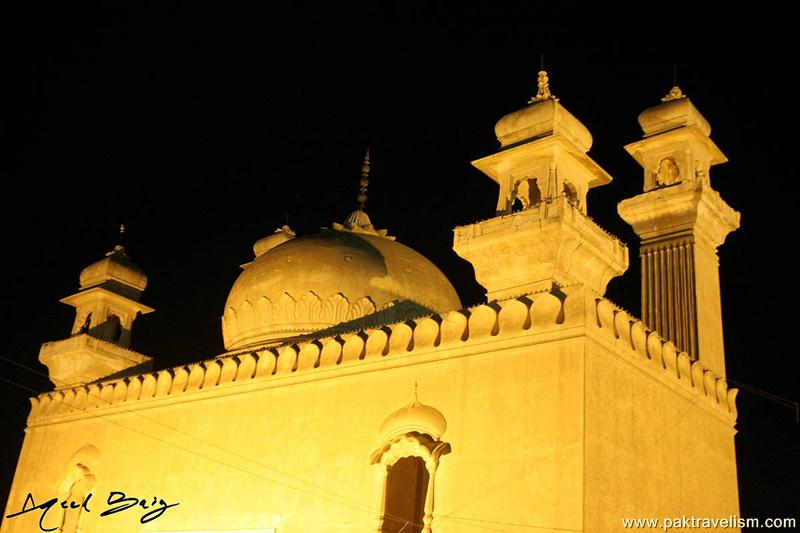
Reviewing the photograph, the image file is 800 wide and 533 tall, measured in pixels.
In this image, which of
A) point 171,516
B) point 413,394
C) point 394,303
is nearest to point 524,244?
point 413,394

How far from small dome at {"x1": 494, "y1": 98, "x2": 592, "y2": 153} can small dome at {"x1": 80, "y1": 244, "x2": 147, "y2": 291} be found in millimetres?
6914

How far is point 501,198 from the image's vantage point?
10.4 meters

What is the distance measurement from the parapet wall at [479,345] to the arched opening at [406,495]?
3.28ft

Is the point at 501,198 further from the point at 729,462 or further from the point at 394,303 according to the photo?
the point at 729,462

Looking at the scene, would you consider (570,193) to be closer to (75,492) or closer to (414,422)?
(414,422)

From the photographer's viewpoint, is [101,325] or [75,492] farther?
[101,325]

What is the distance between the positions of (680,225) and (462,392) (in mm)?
3535

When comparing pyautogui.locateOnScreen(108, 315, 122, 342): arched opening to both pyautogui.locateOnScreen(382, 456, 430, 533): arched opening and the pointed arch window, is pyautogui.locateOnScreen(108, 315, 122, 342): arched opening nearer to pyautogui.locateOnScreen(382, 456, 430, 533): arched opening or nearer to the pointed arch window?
the pointed arch window

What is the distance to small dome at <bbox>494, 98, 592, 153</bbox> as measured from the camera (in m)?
10.2

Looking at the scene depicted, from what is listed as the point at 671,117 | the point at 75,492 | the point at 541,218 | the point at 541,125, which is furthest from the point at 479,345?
the point at 75,492

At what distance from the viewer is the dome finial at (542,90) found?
35.0ft

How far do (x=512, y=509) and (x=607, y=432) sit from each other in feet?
3.26
